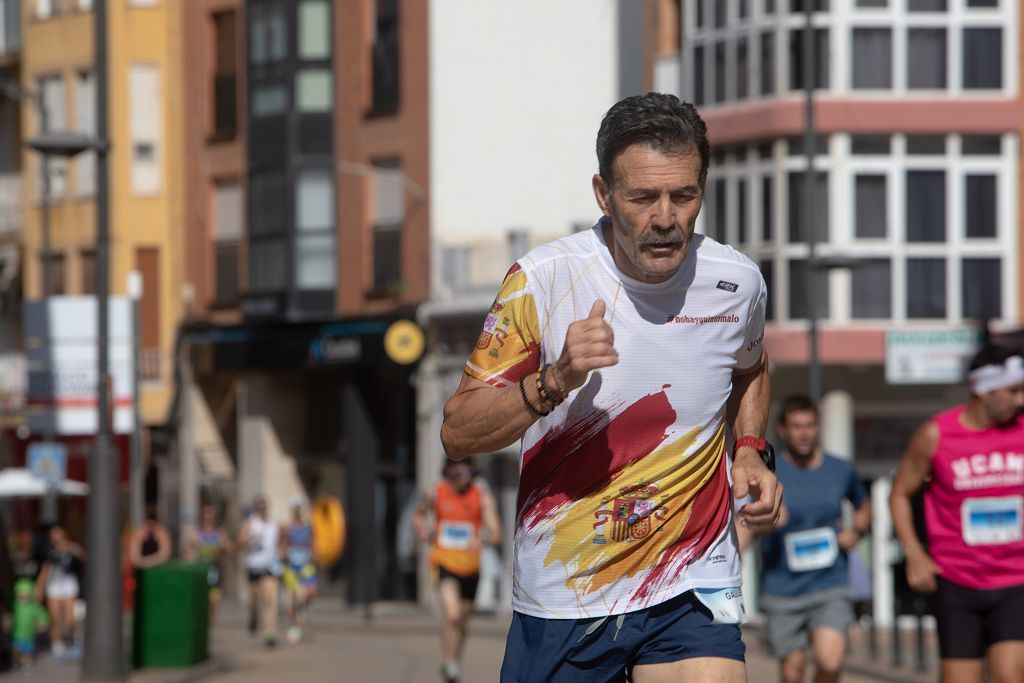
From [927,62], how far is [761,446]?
28.8 meters

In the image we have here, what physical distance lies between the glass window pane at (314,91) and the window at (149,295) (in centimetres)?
641

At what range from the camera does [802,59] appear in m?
33.2

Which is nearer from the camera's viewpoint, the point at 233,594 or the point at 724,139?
the point at 724,139

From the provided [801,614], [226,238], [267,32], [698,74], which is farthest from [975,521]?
[226,238]

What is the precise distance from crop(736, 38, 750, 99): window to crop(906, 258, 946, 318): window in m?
3.61

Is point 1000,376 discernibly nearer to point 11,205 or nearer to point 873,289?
point 873,289

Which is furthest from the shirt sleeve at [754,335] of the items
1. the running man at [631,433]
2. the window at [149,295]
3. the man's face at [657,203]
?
the window at [149,295]

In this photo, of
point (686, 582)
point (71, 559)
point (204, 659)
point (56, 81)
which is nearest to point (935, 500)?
point (686, 582)

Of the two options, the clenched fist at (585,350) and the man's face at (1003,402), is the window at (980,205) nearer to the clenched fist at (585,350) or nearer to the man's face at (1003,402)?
the man's face at (1003,402)

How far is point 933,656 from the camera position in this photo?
23.5m

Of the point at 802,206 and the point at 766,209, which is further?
the point at 766,209

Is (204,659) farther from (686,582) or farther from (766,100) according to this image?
(686,582)

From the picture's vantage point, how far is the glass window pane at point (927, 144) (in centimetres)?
3294

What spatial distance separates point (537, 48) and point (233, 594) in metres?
13.0
